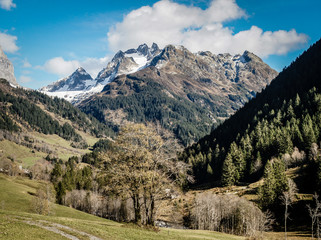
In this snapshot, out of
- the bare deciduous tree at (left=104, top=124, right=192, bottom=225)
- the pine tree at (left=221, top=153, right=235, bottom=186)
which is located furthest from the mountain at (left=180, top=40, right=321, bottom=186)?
the bare deciduous tree at (left=104, top=124, right=192, bottom=225)

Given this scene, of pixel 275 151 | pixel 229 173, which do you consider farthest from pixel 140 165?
pixel 275 151

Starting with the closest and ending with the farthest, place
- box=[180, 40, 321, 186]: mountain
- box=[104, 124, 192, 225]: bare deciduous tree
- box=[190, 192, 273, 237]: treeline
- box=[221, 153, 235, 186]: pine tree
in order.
Result: box=[104, 124, 192, 225]: bare deciduous tree
box=[190, 192, 273, 237]: treeline
box=[180, 40, 321, 186]: mountain
box=[221, 153, 235, 186]: pine tree

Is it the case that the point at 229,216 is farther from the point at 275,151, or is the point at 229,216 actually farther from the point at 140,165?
the point at 275,151

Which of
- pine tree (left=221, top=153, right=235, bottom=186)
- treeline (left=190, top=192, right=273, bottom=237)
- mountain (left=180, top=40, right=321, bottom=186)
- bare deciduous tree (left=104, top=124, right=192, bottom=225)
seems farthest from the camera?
pine tree (left=221, top=153, right=235, bottom=186)

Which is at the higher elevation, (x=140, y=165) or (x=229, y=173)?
(x=140, y=165)

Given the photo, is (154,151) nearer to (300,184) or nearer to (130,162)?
(130,162)

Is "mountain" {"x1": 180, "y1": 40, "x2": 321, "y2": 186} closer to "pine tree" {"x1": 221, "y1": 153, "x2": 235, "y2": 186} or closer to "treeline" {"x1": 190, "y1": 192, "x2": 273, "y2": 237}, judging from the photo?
"pine tree" {"x1": 221, "y1": 153, "x2": 235, "y2": 186}

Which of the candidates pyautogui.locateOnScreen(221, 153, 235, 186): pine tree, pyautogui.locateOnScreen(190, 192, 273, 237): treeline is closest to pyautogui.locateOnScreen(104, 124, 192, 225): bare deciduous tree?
pyautogui.locateOnScreen(190, 192, 273, 237): treeline

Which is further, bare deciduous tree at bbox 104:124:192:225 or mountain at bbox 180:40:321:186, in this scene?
mountain at bbox 180:40:321:186

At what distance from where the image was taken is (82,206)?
114m

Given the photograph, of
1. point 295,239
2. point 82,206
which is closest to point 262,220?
point 295,239

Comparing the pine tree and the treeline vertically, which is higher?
the pine tree

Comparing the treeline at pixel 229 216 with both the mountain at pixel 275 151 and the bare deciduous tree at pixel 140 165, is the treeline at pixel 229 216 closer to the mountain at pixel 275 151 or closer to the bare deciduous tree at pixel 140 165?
the mountain at pixel 275 151

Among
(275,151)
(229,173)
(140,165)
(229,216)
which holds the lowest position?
(229,216)
